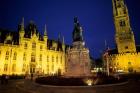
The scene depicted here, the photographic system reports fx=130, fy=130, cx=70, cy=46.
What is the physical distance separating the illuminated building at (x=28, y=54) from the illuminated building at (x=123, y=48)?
2669 cm

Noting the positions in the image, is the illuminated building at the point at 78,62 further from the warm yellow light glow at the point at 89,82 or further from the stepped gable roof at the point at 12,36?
the stepped gable roof at the point at 12,36

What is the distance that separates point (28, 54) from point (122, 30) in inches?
2071

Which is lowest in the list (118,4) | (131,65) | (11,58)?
(131,65)

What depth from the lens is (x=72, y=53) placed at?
2467 cm

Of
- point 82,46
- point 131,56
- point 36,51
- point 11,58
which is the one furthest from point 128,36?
point 11,58

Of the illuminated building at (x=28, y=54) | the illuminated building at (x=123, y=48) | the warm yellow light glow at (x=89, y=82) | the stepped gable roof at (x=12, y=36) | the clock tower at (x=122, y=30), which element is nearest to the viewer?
the warm yellow light glow at (x=89, y=82)

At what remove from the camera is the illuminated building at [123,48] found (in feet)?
209

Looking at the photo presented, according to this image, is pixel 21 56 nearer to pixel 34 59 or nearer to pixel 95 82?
pixel 34 59

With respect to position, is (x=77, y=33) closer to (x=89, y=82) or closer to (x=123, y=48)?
(x=89, y=82)

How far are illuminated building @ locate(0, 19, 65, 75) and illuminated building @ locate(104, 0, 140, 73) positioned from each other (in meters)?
26.7

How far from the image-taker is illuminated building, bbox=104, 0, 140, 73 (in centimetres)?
6375

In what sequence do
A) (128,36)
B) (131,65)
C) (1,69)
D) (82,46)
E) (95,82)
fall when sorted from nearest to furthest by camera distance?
(95,82) < (82,46) < (1,69) < (131,65) < (128,36)

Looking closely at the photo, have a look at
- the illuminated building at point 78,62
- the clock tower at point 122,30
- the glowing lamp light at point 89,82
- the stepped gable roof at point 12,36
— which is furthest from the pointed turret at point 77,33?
the clock tower at point 122,30

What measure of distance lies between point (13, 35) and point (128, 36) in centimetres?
5749
